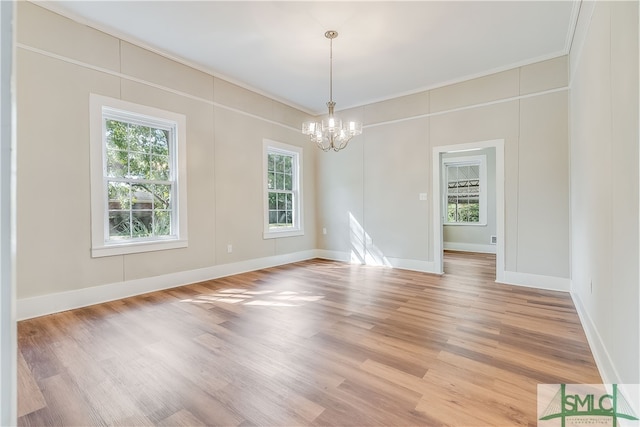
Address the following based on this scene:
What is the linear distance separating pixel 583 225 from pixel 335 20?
3.22 m

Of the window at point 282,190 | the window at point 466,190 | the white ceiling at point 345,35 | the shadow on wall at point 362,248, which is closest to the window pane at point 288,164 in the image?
the window at point 282,190

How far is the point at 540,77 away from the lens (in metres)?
3.96

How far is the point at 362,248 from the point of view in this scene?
570 cm

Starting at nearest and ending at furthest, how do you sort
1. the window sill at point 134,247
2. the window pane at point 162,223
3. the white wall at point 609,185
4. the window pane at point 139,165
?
1. the white wall at point 609,185
2. the window sill at point 134,247
3. the window pane at point 139,165
4. the window pane at point 162,223

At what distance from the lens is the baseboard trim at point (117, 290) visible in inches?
115

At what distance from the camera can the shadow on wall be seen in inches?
215

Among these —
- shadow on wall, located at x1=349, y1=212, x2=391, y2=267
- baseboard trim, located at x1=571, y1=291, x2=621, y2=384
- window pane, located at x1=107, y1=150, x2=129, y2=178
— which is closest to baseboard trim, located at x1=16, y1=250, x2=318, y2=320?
window pane, located at x1=107, y1=150, x2=129, y2=178

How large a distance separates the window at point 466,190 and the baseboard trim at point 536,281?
319 centimetres

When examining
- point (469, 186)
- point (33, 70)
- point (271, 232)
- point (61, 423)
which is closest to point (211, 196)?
point (271, 232)

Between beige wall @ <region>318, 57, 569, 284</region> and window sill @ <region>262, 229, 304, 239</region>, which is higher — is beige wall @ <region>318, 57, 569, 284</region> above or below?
above

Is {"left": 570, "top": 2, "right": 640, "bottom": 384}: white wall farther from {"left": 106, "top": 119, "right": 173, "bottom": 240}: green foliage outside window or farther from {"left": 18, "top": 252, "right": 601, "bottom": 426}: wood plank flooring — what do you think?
{"left": 106, "top": 119, "right": 173, "bottom": 240}: green foliage outside window

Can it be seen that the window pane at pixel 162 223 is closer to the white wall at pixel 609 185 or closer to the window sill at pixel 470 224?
the white wall at pixel 609 185

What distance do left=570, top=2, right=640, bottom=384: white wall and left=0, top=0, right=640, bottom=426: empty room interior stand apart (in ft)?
0.09

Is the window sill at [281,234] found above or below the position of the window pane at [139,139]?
below
